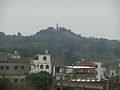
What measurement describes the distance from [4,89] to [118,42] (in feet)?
281

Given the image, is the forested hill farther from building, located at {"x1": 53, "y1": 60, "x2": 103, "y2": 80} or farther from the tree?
the tree

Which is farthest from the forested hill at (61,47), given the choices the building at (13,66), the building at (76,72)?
the building at (13,66)

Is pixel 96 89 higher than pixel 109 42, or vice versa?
pixel 109 42

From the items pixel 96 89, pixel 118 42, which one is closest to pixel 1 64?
pixel 96 89

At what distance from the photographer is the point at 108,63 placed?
58125 millimetres

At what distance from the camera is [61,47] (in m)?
79.4

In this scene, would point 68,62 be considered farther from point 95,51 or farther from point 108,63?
point 95,51

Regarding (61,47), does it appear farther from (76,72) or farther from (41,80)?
(41,80)

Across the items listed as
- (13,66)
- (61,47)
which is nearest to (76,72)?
(13,66)

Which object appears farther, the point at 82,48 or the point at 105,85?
the point at 82,48

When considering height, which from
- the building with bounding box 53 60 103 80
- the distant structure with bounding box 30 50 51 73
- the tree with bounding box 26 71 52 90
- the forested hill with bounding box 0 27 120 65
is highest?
the forested hill with bounding box 0 27 120 65

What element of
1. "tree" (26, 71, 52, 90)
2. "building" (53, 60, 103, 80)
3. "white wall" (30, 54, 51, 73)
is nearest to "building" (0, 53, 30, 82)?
"white wall" (30, 54, 51, 73)

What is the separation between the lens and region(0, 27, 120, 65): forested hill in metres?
59.7

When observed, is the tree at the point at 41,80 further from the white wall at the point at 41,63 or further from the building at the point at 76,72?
the white wall at the point at 41,63
